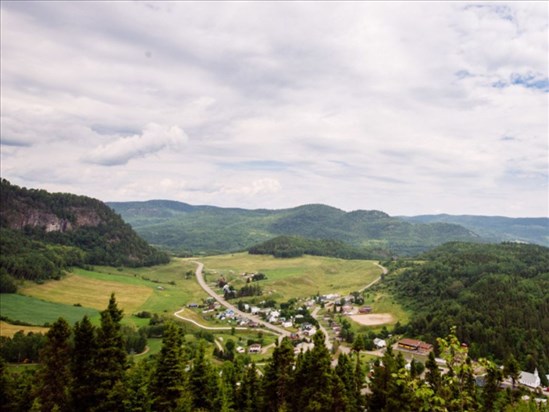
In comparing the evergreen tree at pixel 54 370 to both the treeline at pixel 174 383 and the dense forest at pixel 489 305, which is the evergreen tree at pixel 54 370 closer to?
the treeline at pixel 174 383

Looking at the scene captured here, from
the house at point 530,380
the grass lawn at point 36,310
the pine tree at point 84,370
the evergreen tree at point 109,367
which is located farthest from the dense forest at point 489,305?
the grass lawn at point 36,310

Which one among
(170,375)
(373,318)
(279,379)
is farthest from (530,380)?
(170,375)

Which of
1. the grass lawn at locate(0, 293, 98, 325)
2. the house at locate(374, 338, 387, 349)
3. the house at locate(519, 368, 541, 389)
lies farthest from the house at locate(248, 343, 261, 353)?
the house at locate(519, 368, 541, 389)

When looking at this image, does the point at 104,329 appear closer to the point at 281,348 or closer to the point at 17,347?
the point at 281,348

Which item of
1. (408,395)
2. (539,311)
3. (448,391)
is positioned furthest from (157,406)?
(539,311)

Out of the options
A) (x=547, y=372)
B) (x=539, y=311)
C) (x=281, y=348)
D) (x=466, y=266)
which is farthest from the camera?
(x=466, y=266)

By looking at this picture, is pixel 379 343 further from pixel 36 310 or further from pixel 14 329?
pixel 36 310
